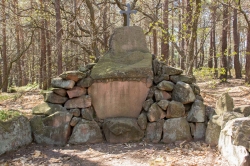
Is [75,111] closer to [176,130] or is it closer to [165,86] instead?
[165,86]

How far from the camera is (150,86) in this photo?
15.8ft

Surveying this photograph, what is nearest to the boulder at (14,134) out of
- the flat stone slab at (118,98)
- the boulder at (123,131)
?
the flat stone slab at (118,98)

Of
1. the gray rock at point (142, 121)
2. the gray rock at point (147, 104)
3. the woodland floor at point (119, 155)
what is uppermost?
the gray rock at point (147, 104)

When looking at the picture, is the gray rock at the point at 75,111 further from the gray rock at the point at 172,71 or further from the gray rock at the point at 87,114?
the gray rock at the point at 172,71

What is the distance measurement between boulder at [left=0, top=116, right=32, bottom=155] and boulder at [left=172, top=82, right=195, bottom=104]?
116 inches

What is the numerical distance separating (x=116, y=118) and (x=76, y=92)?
96 centimetres

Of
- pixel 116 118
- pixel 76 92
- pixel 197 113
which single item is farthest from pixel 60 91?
pixel 197 113

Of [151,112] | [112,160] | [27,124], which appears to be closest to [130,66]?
[151,112]

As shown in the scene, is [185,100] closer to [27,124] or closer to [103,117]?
[103,117]

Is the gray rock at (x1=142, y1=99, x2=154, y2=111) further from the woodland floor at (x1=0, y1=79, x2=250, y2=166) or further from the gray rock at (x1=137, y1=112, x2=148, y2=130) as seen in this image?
the woodland floor at (x1=0, y1=79, x2=250, y2=166)

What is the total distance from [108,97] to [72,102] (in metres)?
0.73

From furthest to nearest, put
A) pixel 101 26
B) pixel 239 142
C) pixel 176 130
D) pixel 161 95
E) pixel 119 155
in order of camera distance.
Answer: pixel 101 26
pixel 161 95
pixel 176 130
pixel 119 155
pixel 239 142

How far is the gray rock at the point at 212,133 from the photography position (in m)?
4.09

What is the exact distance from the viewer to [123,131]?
4.55m
